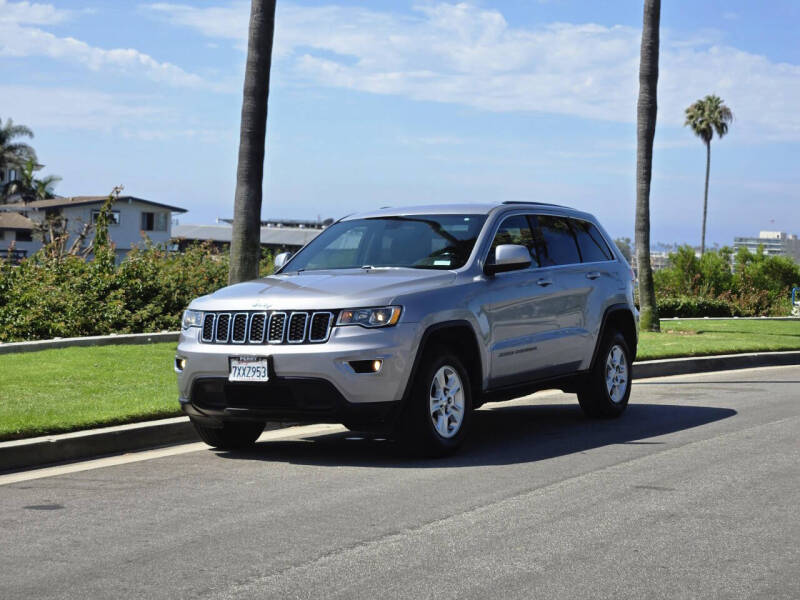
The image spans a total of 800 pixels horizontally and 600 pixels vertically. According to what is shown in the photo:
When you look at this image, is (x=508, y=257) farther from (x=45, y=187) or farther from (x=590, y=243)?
(x=45, y=187)

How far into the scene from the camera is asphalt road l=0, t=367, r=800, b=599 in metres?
5.43

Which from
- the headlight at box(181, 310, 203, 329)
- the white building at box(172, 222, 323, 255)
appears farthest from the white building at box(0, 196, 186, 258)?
the headlight at box(181, 310, 203, 329)

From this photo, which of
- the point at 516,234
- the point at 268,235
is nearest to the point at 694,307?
the point at 516,234

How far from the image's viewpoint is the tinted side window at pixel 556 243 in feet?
34.7

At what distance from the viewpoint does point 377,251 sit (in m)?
9.80

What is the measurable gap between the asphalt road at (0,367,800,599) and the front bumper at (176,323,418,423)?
449mm

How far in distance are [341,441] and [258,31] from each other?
6487 millimetres

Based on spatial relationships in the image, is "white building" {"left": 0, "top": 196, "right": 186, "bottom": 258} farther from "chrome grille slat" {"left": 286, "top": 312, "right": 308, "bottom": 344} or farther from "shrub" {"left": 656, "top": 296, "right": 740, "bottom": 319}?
"chrome grille slat" {"left": 286, "top": 312, "right": 308, "bottom": 344}

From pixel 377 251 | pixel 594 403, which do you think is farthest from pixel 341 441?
pixel 594 403

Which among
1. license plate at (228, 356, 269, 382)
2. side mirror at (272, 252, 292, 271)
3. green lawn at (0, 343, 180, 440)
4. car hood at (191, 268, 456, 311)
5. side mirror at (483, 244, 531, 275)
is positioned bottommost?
green lawn at (0, 343, 180, 440)

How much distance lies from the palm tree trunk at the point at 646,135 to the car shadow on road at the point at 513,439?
33.8 feet

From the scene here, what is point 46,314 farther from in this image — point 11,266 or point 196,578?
point 196,578

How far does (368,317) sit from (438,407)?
963mm

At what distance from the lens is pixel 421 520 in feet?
22.0
